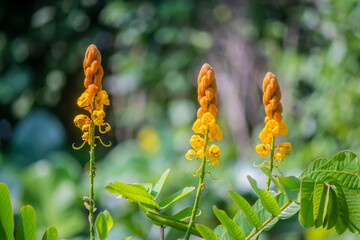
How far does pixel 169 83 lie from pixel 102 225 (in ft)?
7.19

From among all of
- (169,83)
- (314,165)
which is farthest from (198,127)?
(169,83)

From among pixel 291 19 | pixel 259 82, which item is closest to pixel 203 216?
pixel 259 82

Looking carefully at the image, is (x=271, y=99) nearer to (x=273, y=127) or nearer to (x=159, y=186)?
(x=273, y=127)

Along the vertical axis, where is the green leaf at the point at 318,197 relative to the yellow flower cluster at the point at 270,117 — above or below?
below

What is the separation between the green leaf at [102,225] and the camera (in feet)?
1.21

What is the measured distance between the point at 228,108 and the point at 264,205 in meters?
2.12

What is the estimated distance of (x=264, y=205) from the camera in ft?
1.16

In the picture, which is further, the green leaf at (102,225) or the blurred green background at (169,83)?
the blurred green background at (169,83)

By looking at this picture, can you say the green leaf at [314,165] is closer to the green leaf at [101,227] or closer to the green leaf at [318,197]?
the green leaf at [318,197]

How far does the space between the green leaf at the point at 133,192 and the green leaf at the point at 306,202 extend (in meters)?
0.13

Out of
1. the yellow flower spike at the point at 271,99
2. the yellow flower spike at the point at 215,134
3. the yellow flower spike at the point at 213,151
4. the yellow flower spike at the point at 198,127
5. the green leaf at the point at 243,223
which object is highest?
the yellow flower spike at the point at 271,99

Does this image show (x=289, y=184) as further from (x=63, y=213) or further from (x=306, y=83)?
(x=306, y=83)

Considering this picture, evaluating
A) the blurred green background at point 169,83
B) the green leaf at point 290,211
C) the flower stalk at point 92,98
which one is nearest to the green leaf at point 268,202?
the green leaf at point 290,211

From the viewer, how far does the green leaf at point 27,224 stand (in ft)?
1.19
